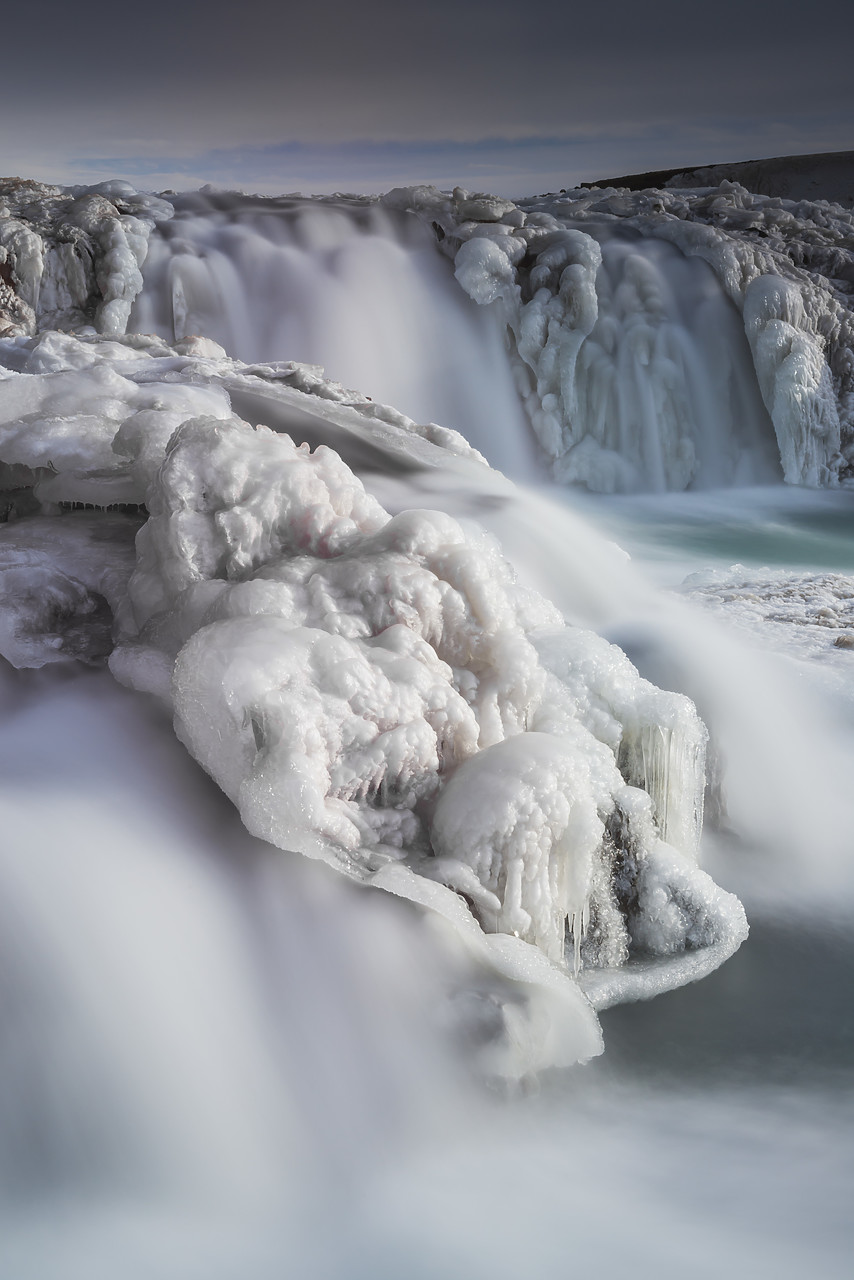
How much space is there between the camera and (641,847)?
91.7 inches

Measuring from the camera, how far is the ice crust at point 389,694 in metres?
2.00

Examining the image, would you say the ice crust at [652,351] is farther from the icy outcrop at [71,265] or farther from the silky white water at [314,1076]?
the silky white water at [314,1076]

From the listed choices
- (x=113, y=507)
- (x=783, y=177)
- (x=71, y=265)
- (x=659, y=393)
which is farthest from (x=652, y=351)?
(x=783, y=177)

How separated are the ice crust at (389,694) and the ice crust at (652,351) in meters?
4.89

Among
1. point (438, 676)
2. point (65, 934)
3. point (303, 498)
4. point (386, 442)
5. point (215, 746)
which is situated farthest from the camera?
point (386, 442)

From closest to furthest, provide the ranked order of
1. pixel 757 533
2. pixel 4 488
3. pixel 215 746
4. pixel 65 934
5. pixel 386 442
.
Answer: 1. pixel 65 934
2. pixel 215 746
3. pixel 4 488
4. pixel 386 442
5. pixel 757 533

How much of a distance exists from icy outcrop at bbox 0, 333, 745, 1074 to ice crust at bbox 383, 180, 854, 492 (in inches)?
189

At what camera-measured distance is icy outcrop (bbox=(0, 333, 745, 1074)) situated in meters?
2.00

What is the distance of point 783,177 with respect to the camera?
13.1m

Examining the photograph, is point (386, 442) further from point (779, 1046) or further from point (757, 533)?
point (757, 533)

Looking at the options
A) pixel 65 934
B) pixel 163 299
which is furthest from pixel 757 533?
pixel 65 934

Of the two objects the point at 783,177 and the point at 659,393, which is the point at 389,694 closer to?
the point at 659,393

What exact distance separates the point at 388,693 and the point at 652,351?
6030mm

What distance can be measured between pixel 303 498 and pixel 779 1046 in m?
1.52
